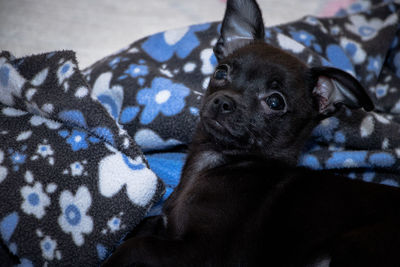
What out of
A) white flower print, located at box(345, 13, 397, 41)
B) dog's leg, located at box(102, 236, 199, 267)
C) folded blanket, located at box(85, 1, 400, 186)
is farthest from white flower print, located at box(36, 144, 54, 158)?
white flower print, located at box(345, 13, 397, 41)

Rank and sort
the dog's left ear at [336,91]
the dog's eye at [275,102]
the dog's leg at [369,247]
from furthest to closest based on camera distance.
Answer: the dog's eye at [275,102] → the dog's left ear at [336,91] → the dog's leg at [369,247]

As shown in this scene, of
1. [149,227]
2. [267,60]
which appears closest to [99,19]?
[267,60]

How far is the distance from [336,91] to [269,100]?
16.3 inches

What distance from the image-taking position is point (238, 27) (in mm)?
2490

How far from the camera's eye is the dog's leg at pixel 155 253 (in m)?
1.76

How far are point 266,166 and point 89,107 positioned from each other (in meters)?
1.09

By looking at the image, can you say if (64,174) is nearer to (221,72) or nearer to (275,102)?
(221,72)

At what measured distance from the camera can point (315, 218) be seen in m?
1.88

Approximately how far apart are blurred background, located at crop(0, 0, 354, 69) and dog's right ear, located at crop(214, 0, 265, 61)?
1.54m

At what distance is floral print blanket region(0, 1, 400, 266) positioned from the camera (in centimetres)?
204

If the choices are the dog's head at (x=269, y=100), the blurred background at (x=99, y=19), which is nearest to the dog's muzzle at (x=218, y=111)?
the dog's head at (x=269, y=100)

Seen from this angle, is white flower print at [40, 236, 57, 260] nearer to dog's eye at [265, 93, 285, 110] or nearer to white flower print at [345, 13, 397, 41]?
dog's eye at [265, 93, 285, 110]

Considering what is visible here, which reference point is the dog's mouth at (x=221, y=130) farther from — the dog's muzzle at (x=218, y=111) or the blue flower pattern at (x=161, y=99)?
the blue flower pattern at (x=161, y=99)

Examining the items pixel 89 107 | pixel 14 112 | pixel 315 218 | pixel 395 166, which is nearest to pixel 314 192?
pixel 315 218
